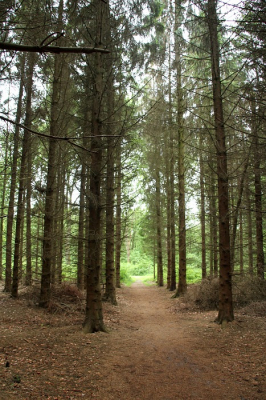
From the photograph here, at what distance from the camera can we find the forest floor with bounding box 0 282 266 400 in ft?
11.8

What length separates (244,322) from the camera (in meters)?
6.67

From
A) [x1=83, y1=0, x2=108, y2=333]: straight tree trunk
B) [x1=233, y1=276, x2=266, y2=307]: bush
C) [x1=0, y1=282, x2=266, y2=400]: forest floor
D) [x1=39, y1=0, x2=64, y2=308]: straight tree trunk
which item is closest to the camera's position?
[x1=0, y1=282, x2=266, y2=400]: forest floor

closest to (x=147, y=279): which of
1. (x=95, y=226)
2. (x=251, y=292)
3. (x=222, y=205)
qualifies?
(x=251, y=292)

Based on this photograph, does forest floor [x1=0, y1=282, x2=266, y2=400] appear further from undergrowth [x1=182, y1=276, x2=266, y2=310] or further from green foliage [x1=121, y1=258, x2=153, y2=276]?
green foliage [x1=121, y1=258, x2=153, y2=276]

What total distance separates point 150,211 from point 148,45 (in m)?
12.9

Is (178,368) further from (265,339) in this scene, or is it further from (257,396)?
(265,339)

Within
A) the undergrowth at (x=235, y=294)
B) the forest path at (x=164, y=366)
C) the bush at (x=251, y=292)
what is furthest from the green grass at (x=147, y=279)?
the forest path at (x=164, y=366)

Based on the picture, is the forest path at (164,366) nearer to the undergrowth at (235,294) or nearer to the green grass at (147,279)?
the undergrowth at (235,294)

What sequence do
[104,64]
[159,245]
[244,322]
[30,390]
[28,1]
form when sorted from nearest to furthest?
[30,390], [28,1], [244,322], [104,64], [159,245]

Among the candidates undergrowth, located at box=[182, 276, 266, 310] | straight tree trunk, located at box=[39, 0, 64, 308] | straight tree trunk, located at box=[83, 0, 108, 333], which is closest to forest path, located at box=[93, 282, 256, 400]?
straight tree trunk, located at box=[83, 0, 108, 333]

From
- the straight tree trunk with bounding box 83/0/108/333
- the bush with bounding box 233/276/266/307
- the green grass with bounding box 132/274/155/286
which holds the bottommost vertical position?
the green grass with bounding box 132/274/155/286

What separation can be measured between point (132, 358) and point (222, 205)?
4591 mm

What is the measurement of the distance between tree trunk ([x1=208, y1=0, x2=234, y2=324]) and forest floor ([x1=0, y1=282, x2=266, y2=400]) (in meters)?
0.48

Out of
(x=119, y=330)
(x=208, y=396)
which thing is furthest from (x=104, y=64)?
(x=208, y=396)
